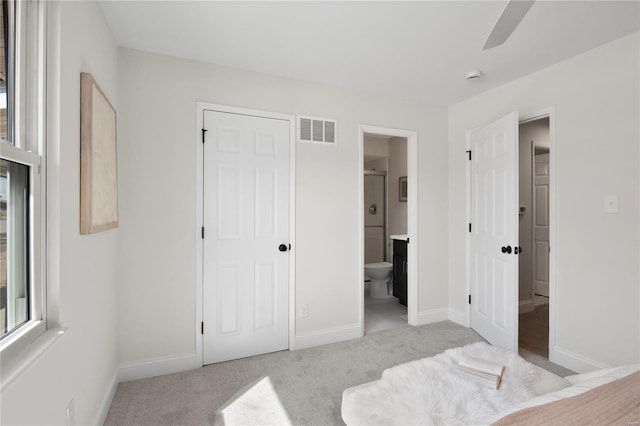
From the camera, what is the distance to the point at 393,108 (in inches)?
134

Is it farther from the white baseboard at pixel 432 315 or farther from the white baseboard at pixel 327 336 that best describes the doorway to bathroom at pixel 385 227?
the white baseboard at pixel 327 336

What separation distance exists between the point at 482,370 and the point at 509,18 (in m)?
1.56

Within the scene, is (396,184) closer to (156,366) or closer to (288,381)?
(288,381)

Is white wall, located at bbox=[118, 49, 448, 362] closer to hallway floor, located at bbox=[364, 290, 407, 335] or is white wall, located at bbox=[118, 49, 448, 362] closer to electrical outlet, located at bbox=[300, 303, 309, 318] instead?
electrical outlet, located at bbox=[300, 303, 309, 318]

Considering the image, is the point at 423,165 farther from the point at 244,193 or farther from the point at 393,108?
the point at 244,193

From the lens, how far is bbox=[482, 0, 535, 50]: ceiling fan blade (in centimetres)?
109

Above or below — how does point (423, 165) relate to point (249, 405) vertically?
above

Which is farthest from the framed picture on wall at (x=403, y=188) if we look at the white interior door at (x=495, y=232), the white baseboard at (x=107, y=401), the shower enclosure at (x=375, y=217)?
the white baseboard at (x=107, y=401)

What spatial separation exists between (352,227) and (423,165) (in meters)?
1.17

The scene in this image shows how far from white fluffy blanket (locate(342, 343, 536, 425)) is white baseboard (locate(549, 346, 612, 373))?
1.23 meters

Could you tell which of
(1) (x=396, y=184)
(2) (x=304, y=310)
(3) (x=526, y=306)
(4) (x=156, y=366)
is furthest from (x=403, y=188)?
(4) (x=156, y=366)

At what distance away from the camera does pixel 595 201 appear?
7.79ft

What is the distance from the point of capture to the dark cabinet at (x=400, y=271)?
158 inches

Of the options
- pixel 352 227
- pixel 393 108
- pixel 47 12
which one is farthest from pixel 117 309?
pixel 393 108
